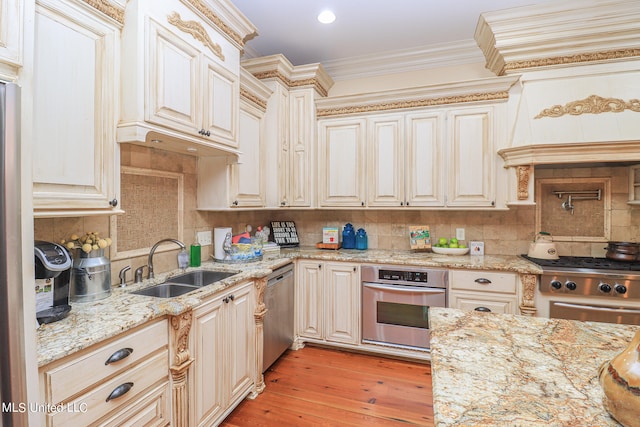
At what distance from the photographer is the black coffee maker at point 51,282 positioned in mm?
1259

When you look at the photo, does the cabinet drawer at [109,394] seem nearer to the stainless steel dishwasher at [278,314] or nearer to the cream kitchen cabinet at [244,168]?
the stainless steel dishwasher at [278,314]

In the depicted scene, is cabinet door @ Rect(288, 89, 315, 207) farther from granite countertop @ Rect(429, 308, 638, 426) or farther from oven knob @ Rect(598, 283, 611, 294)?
oven knob @ Rect(598, 283, 611, 294)

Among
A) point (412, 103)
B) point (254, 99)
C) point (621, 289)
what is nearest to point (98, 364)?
point (254, 99)

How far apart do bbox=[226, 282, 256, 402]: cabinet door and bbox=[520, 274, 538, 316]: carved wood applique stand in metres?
2.08

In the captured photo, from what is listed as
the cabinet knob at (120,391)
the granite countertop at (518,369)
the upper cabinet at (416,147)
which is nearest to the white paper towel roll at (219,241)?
the upper cabinet at (416,147)

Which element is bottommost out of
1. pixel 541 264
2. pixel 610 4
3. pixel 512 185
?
pixel 541 264

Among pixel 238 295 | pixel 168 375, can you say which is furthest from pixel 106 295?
pixel 238 295

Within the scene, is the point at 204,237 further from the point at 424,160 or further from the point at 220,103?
the point at 424,160

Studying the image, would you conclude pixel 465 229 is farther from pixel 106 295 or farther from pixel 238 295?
pixel 106 295

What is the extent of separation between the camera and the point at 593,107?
248cm

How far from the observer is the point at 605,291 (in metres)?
2.27

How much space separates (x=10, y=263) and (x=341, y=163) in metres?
2.73

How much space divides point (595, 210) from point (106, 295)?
3.81m

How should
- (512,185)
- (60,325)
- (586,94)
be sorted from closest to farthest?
(60,325), (586,94), (512,185)
